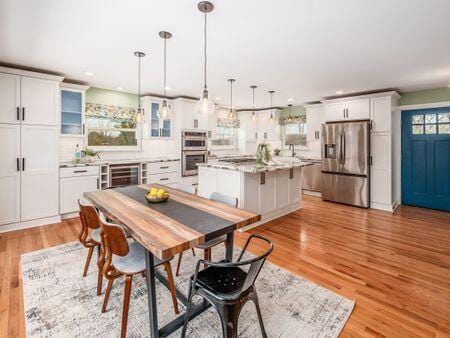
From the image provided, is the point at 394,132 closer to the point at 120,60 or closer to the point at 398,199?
the point at 398,199

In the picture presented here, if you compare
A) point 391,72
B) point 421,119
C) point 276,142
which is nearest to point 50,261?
point 391,72

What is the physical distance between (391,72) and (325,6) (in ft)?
8.27

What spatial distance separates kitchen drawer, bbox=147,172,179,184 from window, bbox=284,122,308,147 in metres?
3.67

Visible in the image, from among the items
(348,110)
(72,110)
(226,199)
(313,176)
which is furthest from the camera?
(313,176)

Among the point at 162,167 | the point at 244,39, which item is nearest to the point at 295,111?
the point at 162,167

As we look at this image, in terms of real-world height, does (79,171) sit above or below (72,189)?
above

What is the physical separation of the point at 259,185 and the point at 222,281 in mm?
2559

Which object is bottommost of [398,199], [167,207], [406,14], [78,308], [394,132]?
[78,308]

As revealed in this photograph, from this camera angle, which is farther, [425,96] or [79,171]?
[425,96]

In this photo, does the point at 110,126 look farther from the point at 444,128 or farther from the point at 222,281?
the point at 444,128

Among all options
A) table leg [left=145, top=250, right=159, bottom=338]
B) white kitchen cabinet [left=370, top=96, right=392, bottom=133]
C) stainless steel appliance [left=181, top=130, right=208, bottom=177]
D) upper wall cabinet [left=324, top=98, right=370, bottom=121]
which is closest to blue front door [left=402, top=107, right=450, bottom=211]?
white kitchen cabinet [left=370, top=96, right=392, bottom=133]

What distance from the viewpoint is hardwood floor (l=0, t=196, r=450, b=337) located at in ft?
6.27

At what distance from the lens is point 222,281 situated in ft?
5.29

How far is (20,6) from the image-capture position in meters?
2.17
